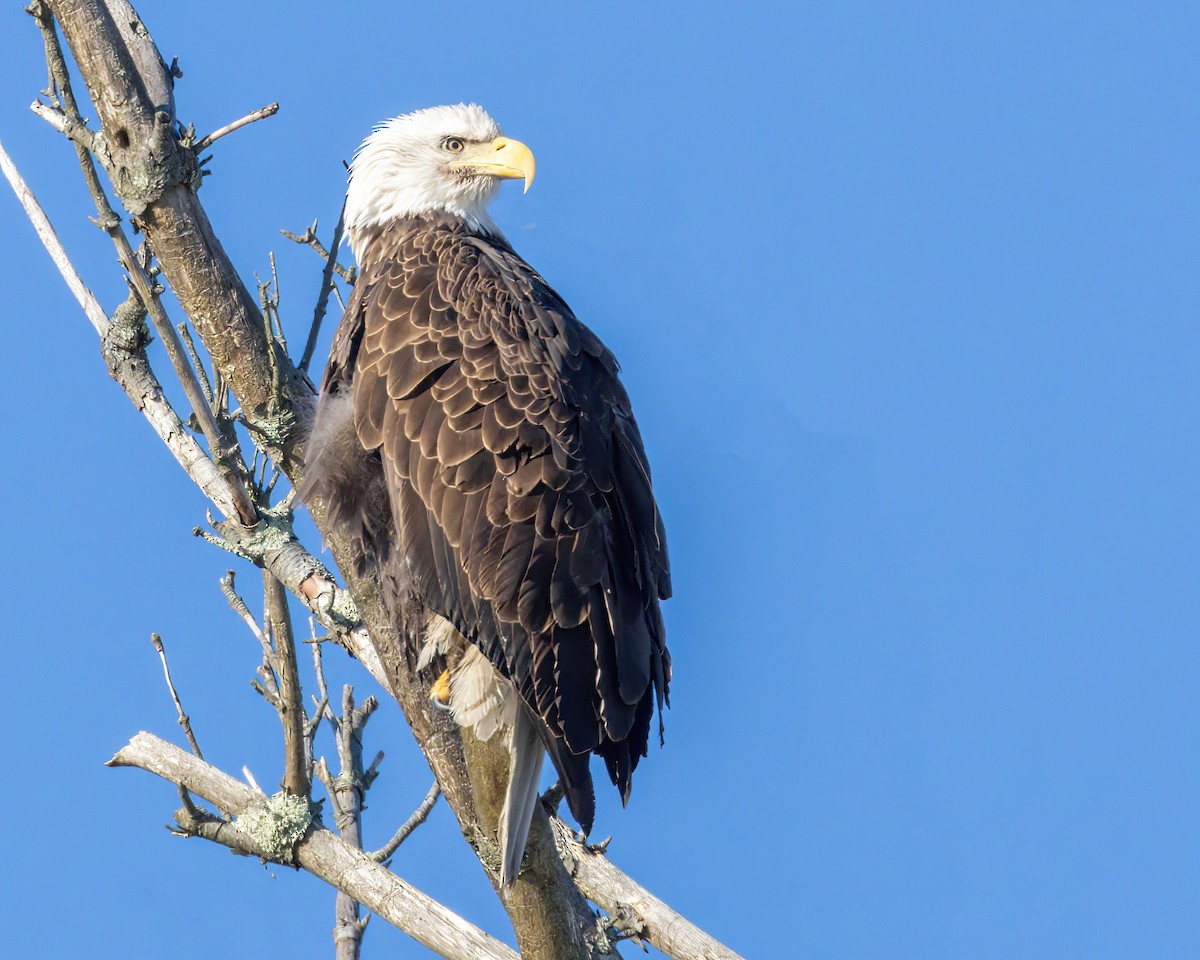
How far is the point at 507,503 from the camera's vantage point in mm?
4086

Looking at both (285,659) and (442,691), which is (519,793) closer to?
(442,691)

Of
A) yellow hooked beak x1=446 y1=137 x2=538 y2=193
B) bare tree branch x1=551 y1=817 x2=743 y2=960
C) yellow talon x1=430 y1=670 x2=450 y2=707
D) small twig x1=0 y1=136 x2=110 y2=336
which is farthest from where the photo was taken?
yellow hooked beak x1=446 y1=137 x2=538 y2=193

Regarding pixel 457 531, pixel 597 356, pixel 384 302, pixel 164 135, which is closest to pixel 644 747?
pixel 457 531

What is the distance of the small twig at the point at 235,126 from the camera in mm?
4297

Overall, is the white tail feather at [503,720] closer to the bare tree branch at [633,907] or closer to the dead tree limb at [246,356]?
the dead tree limb at [246,356]

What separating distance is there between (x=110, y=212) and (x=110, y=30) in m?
0.57

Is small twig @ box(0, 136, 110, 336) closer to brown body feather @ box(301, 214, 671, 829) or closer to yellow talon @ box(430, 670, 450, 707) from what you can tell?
brown body feather @ box(301, 214, 671, 829)

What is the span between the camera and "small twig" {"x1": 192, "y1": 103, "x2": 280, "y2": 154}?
14.1 ft

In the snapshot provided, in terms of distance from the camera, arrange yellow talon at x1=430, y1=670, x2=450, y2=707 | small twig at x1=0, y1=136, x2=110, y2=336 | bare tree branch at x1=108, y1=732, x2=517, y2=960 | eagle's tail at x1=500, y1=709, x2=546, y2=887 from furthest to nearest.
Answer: small twig at x1=0, y1=136, x2=110, y2=336 → bare tree branch at x1=108, y1=732, x2=517, y2=960 → yellow talon at x1=430, y1=670, x2=450, y2=707 → eagle's tail at x1=500, y1=709, x2=546, y2=887

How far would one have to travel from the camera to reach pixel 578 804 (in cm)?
383

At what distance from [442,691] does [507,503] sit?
713mm

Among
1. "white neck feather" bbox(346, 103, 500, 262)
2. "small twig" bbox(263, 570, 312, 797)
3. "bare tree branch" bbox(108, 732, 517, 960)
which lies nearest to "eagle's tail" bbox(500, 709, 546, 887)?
"bare tree branch" bbox(108, 732, 517, 960)

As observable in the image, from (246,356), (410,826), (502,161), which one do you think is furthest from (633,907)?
(502,161)

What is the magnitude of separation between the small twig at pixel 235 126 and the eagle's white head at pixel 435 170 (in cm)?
102
